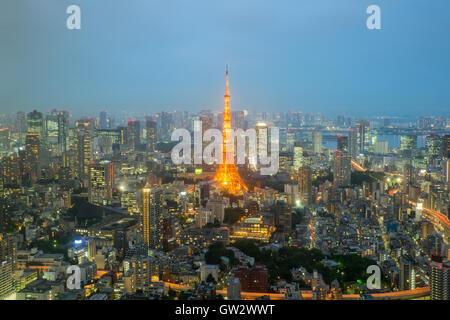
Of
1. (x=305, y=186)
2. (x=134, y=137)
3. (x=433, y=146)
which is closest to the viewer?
(x=305, y=186)

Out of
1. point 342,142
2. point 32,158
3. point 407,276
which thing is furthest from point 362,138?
point 407,276

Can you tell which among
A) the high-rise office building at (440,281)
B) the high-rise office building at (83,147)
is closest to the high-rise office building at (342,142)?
the high-rise office building at (83,147)

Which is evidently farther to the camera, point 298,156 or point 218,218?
point 298,156

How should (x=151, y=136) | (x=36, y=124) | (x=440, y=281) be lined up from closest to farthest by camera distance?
(x=440, y=281)
(x=36, y=124)
(x=151, y=136)

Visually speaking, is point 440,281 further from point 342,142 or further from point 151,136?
point 151,136
